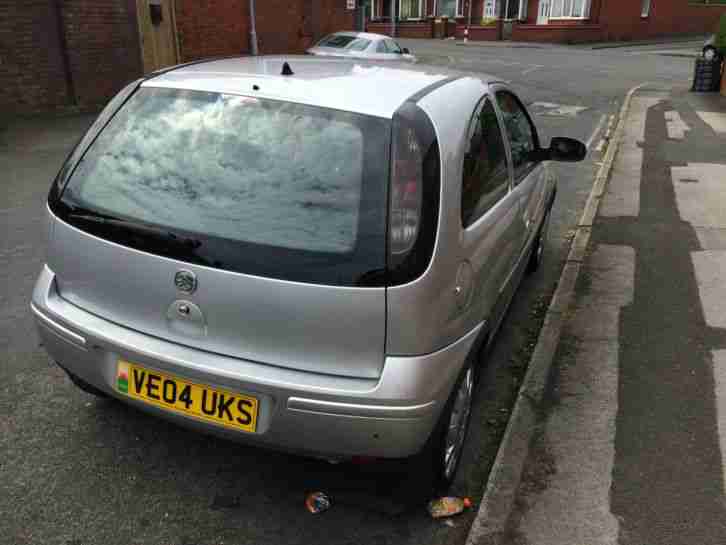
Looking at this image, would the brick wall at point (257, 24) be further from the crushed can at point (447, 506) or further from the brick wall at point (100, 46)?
the crushed can at point (447, 506)

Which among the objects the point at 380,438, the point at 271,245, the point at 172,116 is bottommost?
the point at 380,438

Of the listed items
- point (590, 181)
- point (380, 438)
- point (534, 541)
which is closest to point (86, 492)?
point (380, 438)

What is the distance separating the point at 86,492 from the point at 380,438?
1328 millimetres

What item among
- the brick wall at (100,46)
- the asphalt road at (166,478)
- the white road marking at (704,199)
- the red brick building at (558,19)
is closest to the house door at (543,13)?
the red brick building at (558,19)

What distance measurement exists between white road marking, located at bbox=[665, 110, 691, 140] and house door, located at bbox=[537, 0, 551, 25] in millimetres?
27735

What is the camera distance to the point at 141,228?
2.46 metres

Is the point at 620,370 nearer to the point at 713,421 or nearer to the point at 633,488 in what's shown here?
the point at 713,421

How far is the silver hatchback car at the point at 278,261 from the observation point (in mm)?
2258

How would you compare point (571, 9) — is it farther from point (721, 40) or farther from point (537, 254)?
point (537, 254)

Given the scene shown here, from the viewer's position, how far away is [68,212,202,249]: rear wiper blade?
7.77ft

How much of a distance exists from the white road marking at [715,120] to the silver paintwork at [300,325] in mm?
11599

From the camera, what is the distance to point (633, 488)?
2904 millimetres

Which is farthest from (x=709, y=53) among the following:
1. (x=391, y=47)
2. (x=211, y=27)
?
(x=211, y=27)

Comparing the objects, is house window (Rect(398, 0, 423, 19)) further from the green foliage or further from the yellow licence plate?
the yellow licence plate
